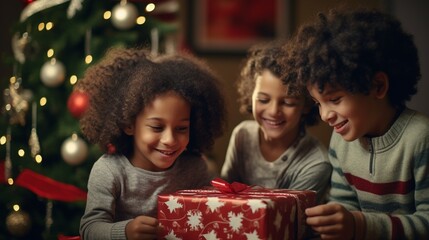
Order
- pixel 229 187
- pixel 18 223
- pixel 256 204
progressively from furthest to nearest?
pixel 18 223 → pixel 229 187 → pixel 256 204

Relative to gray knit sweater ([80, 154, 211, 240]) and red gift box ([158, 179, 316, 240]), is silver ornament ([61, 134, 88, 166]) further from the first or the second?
red gift box ([158, 179, 316, 240])

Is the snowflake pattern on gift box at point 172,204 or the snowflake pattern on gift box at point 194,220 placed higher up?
the snowflake pattern on gift box at point 172,204

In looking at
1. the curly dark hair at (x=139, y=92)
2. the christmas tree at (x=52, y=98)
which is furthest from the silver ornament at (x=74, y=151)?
the curly dark hair at (x=139, y=92)

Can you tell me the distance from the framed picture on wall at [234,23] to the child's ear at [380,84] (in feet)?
8.95

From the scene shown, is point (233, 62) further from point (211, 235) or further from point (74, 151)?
point (211, 235)

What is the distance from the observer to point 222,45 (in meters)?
4.15

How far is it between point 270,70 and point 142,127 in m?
0.40

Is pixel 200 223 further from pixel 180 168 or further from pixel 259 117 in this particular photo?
pixel 259 117

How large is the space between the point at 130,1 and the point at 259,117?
742 millimetres

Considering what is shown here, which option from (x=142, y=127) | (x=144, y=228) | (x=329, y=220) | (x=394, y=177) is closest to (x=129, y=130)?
(x=142, y=127)

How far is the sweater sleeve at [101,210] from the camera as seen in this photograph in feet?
4.72

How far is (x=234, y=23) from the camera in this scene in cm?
416

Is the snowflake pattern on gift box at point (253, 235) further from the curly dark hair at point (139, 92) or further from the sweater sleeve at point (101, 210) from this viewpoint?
the curly dark hair at point (139, 92)

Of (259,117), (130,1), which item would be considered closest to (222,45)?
(130,1)
